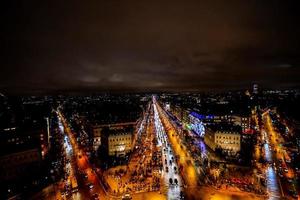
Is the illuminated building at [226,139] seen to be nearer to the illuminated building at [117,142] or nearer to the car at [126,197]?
the illuminated building at [117,142]

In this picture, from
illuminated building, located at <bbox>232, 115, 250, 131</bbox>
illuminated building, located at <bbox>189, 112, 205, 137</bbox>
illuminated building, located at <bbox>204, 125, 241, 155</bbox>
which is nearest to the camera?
illuminated building, located at <bbox>204, 125, 241, 155</bbox>

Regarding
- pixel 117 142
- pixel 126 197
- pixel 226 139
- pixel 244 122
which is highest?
pixel 244 122

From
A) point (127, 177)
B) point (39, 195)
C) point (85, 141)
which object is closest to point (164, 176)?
point (127, 177)

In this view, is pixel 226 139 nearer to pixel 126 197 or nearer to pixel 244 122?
pixel 244 122

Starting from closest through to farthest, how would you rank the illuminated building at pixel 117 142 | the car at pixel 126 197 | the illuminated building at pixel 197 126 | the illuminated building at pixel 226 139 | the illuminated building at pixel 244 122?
the car at pixel 126 197 < the illuminated building at pixel 226 139 < the illuminated building at pixel 117 142 < the illuminated building at pixel 197 126 < the illuminated building at pixel 244 122

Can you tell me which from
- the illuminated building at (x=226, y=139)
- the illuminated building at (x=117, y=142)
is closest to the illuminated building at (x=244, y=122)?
the illuminated building at (x=226, y=139)

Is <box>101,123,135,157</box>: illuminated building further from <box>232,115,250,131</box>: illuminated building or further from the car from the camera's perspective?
<box>232,115,250,131</box>: illuminated building

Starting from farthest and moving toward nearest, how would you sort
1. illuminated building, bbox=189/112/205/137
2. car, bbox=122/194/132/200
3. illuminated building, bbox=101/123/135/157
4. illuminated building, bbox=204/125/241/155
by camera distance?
illuminated building, bbox=189/112/205/137
illuminated building, bbox=101/123/135/157
illuminated building, bbox=204/125/241/155
car, bbox=122/194/132/200

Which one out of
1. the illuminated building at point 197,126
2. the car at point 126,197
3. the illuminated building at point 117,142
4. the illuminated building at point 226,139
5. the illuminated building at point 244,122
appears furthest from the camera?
the illuminated building at point 244,122

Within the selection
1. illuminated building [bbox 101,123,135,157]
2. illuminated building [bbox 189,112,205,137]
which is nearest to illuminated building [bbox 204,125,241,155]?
illuminated building [bbox 189,112,205,137]

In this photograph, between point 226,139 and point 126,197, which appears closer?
point 126,197

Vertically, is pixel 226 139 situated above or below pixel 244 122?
below

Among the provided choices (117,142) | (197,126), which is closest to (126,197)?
(117,142)

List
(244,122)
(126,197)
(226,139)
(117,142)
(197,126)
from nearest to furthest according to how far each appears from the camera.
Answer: (126,197)
(226,139)
(117,142)
(244,122)
(197,126)
